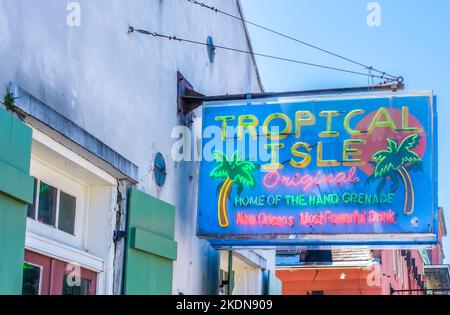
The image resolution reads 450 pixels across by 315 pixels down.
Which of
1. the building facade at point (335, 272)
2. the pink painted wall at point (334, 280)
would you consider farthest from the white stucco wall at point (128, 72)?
the pink painted wall at point (334, 280)

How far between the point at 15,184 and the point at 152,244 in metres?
2.19

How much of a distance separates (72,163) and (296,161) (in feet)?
7.89

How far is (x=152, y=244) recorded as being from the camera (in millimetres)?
6902

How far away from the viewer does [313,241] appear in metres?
7.48

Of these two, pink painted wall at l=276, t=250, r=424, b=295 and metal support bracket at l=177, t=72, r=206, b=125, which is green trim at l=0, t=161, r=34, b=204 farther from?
pink painted wall at l=276, t=250, r=424, b=295

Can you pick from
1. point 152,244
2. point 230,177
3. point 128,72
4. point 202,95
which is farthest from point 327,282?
point 128,72

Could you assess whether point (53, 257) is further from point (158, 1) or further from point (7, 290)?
point (158, 1)

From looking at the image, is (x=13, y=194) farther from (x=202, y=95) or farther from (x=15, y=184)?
(x=202, y=95)

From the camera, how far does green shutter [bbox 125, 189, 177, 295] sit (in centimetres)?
664

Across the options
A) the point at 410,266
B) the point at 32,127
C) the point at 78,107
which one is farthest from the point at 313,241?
the point at 410,266

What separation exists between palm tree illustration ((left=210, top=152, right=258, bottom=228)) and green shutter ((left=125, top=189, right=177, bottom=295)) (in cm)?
56

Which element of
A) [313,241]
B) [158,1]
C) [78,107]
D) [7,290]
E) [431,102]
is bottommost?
[7,290]

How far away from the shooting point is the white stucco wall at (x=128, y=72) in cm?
551

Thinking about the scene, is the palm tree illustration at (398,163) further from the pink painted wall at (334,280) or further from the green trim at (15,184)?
the pink painted wall at (334,280)
